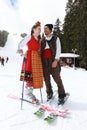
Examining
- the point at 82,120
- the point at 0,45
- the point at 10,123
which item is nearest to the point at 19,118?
the point at 10,123

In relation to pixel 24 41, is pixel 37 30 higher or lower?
higher

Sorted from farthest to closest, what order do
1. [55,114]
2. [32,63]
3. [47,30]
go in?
[47,30]
[32,63]
[55,114]

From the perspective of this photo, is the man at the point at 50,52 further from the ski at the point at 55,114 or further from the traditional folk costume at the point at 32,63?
the ski at the point at 55,114

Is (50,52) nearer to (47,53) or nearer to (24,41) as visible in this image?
(47,53)

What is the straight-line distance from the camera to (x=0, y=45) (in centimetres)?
12875

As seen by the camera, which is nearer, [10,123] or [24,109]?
[10,123]

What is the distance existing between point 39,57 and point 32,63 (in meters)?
0.25

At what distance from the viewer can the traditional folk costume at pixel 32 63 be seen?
20.5ft

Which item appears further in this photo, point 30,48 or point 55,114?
point 30,48

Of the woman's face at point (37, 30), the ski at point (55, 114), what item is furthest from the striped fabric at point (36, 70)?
the ski at point (55, 114)

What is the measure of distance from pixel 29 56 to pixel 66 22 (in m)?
44.7

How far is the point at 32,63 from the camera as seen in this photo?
6.23 m

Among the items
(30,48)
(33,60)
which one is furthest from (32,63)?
(30,48)

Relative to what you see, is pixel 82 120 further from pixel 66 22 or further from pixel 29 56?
pixel 66 22
